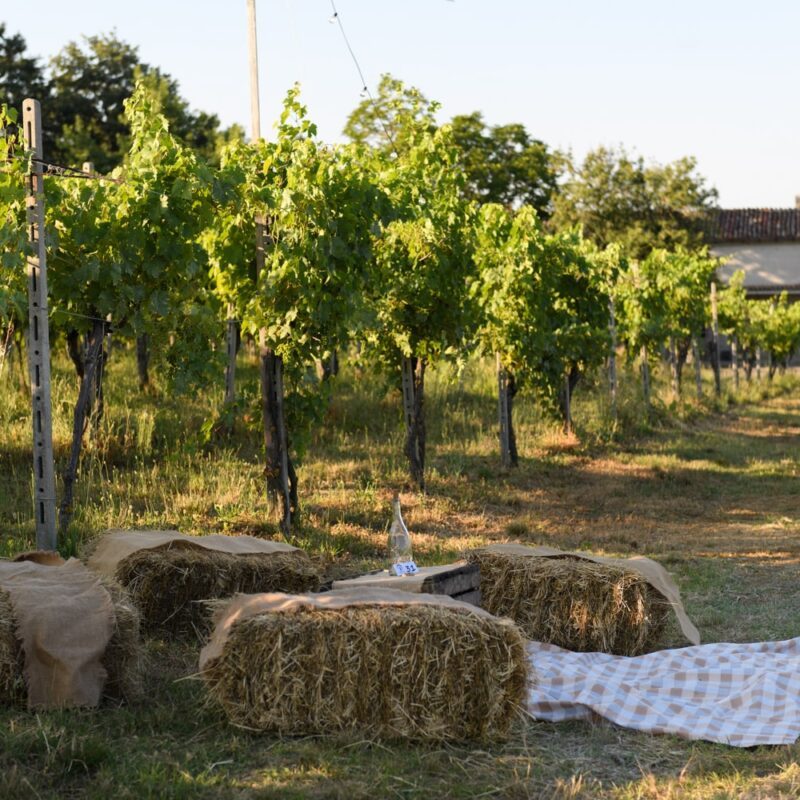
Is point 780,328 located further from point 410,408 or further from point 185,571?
point 185,571

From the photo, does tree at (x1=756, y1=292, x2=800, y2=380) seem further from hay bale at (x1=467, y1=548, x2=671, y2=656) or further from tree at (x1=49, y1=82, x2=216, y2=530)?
hay bale at (x1=467, y1=548, x2=671, y2=656)

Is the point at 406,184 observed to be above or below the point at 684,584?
above

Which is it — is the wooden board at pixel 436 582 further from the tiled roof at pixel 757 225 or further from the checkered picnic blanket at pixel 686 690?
the tiled roof at pixel 757 225

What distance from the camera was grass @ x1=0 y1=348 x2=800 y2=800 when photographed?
14.7ft

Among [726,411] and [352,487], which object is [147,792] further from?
[726,411]

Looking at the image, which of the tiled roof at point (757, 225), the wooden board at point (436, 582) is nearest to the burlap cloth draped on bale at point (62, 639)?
the wooden board at point (436, 582)

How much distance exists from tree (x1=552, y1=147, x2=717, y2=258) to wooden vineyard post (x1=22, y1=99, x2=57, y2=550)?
117ft

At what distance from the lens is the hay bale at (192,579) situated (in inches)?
262

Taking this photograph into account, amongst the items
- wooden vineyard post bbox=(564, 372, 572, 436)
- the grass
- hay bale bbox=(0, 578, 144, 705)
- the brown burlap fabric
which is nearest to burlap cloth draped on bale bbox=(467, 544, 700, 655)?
the grass

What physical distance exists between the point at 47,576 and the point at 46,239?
2.94 m

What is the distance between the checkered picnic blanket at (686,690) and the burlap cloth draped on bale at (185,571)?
1.53 meters

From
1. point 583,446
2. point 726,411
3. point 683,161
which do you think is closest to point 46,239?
point 583,446

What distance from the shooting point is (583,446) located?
56.2 feet

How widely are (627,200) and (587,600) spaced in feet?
123
